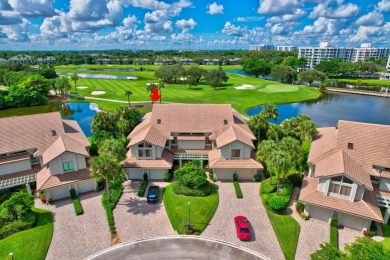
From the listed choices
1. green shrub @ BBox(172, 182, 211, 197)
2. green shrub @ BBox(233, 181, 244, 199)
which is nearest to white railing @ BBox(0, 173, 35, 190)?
green shrub @ BBox(172, 182, 211, 197)

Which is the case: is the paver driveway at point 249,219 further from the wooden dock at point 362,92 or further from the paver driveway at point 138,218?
the wooden dock at point 362,92

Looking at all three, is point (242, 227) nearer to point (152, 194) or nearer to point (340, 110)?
point (152, 194)

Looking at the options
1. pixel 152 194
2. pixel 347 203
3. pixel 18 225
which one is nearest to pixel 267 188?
pixel 347 203

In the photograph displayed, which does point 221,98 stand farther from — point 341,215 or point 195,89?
point 341,215

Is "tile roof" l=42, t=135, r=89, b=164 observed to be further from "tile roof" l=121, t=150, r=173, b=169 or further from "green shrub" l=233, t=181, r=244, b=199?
"green shrub" l=233, t=181, r=244, b=199

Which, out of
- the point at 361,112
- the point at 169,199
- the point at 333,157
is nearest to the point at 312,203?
the point at 333,157

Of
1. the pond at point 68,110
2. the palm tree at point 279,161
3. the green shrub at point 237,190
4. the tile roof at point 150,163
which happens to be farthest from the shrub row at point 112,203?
the pond at point 68,110
